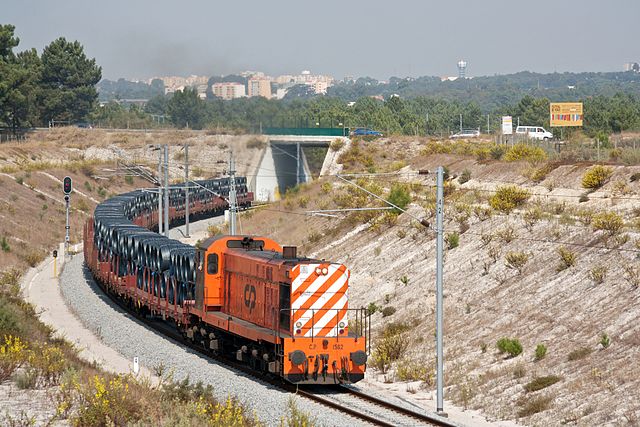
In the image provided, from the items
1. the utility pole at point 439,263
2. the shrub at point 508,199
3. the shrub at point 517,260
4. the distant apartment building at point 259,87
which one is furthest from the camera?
the distant apartment building at point 259,87

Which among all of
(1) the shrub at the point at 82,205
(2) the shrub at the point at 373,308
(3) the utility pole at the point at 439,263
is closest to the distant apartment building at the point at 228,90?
(2) the shrub at the point at 373,308

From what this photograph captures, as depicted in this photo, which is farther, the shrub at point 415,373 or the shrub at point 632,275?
the shrub at point 632,275

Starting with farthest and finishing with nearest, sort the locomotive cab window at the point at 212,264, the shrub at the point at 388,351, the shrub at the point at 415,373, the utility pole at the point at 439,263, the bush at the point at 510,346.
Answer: the shrub at the point at 388,351 → the locomotive cab window at the point at 212,264 → the bush at the point at 510,346 → the shrub at the point at 415,373 → the utility pole at the point at 439,263

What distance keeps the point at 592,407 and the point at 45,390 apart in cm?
1197

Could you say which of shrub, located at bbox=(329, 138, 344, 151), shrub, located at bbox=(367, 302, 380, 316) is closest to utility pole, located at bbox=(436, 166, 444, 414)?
shrub, located at bbox=(367, 302, 380, 316)

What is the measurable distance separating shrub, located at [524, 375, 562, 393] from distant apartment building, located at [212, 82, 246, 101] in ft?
112

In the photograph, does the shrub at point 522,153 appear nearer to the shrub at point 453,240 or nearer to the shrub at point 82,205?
the shrub at point 453,240

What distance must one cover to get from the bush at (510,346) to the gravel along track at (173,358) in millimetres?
7045

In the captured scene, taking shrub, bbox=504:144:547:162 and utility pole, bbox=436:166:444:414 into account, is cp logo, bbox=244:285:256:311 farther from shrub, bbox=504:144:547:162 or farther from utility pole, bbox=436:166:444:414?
shrub, bbox=504:144:547:162

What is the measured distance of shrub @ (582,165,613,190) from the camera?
45.4m

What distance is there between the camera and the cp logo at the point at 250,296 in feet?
92.1

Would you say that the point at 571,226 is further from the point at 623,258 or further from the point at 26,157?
the point at 26,157

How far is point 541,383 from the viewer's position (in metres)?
25.8

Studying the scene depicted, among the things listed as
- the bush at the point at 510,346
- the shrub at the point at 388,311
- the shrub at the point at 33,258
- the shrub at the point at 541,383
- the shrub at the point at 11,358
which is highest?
the shrub at the point at 11,358
